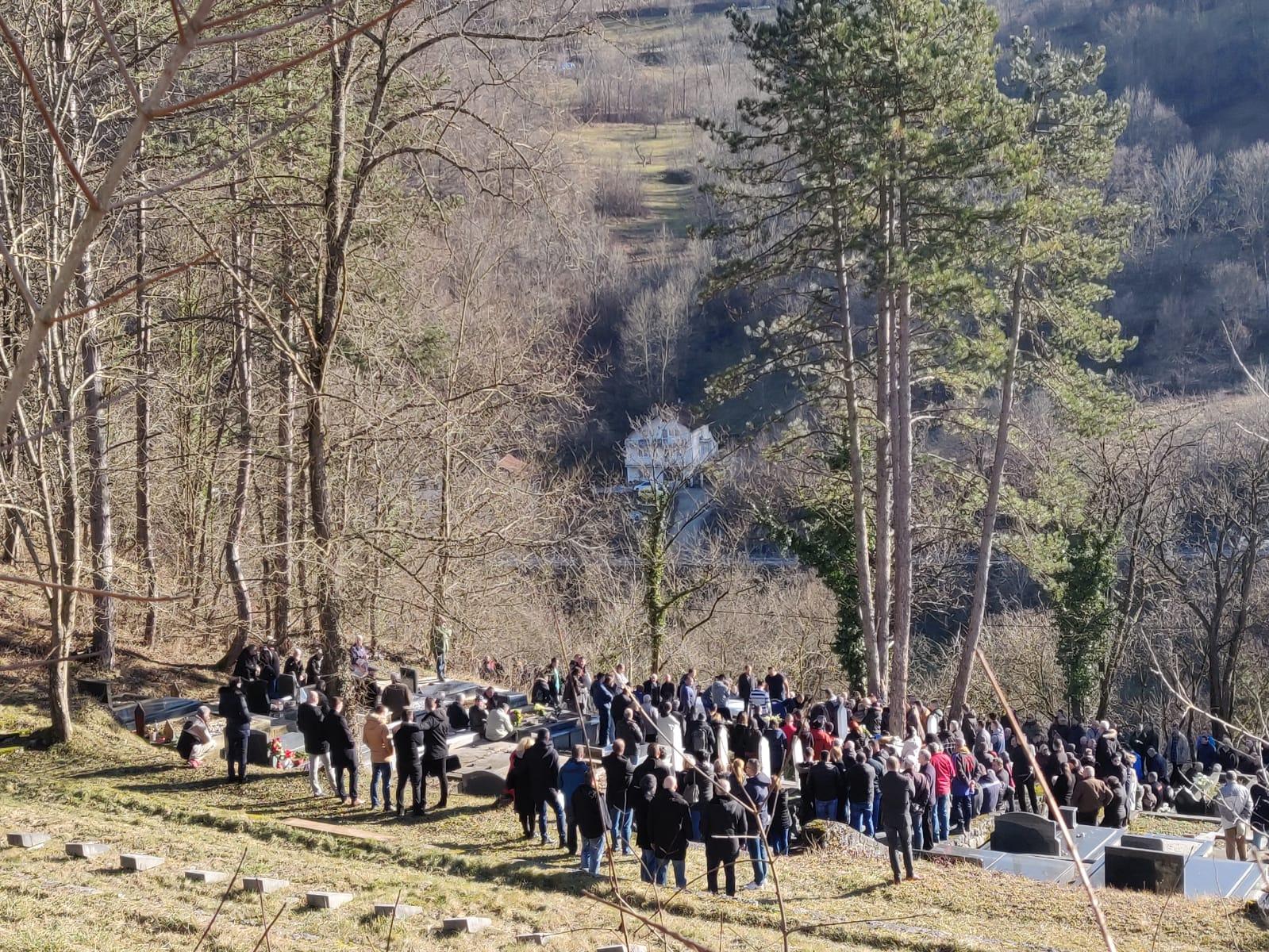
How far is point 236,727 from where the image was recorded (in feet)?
48.9

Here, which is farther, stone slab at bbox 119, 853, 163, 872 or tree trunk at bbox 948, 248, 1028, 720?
tree trunk at bbox 948, 248, 1028, 720

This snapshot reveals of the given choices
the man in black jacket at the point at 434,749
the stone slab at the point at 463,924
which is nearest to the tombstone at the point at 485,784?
the man in black jacket at the point at 434,749

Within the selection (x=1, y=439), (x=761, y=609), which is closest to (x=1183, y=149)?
(x=761, y=609)

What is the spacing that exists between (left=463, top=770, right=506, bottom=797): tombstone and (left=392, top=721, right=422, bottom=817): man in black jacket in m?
1.08

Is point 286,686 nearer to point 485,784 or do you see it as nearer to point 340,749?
point 340,749

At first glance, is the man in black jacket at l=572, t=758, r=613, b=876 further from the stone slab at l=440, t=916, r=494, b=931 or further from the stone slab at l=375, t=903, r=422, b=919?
the stone slab at l=375, t=903, r=422, b=919

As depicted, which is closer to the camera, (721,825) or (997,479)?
(721,825)

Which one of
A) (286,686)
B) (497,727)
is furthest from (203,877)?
(286,686)

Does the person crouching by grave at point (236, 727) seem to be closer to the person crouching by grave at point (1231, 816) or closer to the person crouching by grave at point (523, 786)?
the person crouching by grave at point (523, 786)

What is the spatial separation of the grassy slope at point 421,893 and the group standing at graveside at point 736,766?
437 millimetres

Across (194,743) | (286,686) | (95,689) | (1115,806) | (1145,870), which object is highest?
(95,689)

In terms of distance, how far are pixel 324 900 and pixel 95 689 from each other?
416 inches

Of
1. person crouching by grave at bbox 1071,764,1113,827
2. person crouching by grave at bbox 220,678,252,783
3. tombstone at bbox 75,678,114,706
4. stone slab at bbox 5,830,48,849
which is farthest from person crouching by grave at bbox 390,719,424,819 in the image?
person crouching by grave at bbox 1071,764,1113,827

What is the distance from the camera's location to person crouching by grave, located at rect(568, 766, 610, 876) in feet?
37.5
